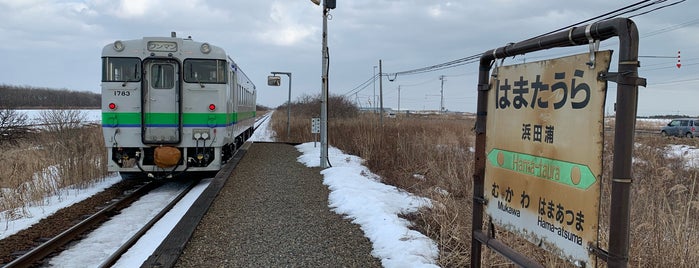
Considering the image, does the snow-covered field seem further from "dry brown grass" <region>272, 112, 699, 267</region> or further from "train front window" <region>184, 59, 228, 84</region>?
"train front window" <region>184, 59, 228, 84</region>

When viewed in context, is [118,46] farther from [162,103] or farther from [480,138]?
[480,138]

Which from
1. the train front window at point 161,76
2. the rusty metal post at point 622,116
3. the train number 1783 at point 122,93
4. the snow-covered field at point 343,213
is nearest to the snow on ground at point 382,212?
the snow-covered field at point 343,213

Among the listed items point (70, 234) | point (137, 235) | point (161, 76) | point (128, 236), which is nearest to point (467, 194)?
point (137, 235)

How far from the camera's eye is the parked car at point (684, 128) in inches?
1117

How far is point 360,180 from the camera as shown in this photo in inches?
385

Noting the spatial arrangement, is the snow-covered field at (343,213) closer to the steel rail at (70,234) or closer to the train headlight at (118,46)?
the steel rail at (70,234)

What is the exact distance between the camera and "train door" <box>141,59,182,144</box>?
9.97 metres

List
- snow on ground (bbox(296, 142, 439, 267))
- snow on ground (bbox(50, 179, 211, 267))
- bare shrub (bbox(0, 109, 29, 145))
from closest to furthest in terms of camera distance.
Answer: snow on ground (bbox(296, 142, 439, 267)), snow on ground (bbox(50, 179, 211, 267)), bare shrub (bbox(0, 109, 29, 145))

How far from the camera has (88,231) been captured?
677 centimetres

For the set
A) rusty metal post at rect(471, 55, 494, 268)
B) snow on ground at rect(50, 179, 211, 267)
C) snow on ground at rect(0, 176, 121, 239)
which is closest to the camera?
rusty metal post at rect(471, 55, 494, 268)

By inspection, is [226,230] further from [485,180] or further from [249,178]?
[249,178]

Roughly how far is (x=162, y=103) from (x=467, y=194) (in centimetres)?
664

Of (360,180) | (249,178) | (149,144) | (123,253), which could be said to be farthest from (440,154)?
(123,253)

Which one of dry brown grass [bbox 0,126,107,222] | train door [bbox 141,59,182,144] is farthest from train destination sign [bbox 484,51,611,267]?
train door [bbox 141,59,182,144]
